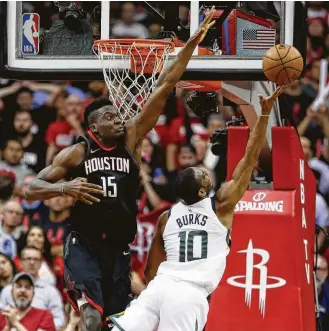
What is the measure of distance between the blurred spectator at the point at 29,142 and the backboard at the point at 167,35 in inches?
165

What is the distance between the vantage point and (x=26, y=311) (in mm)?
9977

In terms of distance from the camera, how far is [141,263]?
11.7m

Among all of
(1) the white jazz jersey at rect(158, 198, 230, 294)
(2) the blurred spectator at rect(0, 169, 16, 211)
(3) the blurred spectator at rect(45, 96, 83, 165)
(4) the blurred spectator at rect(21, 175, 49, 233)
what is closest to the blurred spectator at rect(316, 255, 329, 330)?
(4) the blurred spectator at rect(21, 175, 49, 233)

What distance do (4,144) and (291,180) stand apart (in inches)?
186

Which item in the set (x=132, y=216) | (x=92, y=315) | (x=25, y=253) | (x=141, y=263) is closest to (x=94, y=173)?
(x=132, y=216)

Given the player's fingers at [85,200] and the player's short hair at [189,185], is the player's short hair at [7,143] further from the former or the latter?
the player's fingers at [85,200]

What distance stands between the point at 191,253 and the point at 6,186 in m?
4.64

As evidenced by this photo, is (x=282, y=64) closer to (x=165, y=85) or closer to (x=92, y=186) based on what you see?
(x=165, y=85)

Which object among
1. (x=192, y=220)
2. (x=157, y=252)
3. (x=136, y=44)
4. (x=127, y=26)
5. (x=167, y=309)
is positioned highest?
(x=127, y=26)

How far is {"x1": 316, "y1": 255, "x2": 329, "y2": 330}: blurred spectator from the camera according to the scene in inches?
432

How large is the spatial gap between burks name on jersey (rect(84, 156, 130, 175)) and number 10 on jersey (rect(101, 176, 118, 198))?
8 centimetres

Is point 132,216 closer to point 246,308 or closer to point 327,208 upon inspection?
point 246,308

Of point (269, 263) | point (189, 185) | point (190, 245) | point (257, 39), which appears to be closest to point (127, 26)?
point (257, 39)

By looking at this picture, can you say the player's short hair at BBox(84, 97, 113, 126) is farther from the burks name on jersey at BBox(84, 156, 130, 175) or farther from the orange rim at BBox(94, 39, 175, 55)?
the orange rim at BBox(94, 39, 175, 55)
